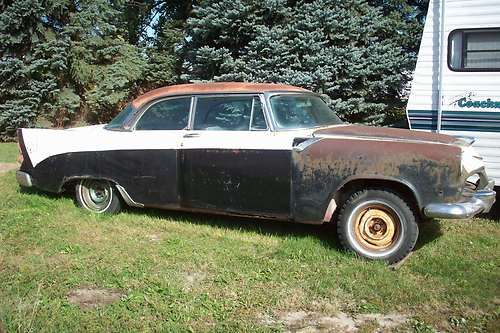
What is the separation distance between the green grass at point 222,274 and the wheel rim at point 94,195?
9.4 inches

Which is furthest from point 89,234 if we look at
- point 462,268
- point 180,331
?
point 462,268

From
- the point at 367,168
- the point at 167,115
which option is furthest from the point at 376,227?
the point at 167,115

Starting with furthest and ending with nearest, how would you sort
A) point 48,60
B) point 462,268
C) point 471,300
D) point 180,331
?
point 48,60 → point 462,268 → point 471,300 → point 180,331

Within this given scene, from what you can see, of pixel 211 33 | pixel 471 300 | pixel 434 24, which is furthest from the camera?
pixel 211 33

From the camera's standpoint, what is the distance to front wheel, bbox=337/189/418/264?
4480mm

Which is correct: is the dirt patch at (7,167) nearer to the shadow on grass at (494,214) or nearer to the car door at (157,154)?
the car door at (157,154)

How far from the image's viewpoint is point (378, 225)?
4.63 metres

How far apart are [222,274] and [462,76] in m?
3.95

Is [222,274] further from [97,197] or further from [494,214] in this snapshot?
[494,214]

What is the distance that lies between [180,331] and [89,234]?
2.41 metres

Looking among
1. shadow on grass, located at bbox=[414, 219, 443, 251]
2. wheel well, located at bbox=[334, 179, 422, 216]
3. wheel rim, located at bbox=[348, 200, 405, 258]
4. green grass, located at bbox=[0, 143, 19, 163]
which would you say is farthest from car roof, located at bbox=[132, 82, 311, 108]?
green grass, located at bbox=[0, 143, 19, 163]

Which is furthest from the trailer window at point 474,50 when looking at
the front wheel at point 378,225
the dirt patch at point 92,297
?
the dirt patch at point 92,297

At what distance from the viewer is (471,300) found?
3801 millimetres

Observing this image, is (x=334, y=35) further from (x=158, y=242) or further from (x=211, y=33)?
(x=158, y=242)
